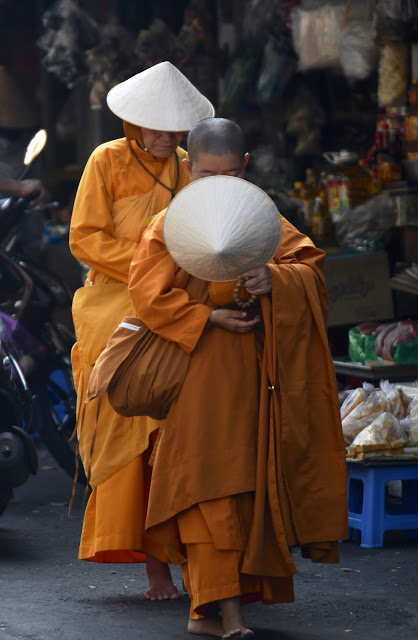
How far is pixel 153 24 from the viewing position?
874 centimetres

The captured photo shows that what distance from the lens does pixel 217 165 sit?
3891 millimetres

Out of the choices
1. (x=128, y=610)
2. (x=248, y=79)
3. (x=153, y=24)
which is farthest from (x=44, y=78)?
(x=128, y=610)

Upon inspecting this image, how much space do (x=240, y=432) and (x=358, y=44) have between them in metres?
3.65

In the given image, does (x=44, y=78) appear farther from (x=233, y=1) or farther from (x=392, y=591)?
(x=392, y=591)

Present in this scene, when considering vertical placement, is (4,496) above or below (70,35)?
below

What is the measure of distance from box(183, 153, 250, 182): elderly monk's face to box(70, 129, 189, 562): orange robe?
707mm

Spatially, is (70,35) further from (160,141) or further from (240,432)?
(240,432)

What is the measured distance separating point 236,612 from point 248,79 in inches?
189

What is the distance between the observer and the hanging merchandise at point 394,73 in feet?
22.5

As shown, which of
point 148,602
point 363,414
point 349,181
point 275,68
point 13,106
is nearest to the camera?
point 148,602

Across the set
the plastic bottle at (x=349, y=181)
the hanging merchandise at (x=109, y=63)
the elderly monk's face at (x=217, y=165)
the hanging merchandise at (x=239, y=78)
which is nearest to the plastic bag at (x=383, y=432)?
the elderly monk's face at (x=217, y=165)

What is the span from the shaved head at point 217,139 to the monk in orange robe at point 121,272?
2.21 feet

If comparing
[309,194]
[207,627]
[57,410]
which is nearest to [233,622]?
[207,627]

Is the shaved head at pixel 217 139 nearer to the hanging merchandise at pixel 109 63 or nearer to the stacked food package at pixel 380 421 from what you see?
the stacked food package at pixel 380 421
